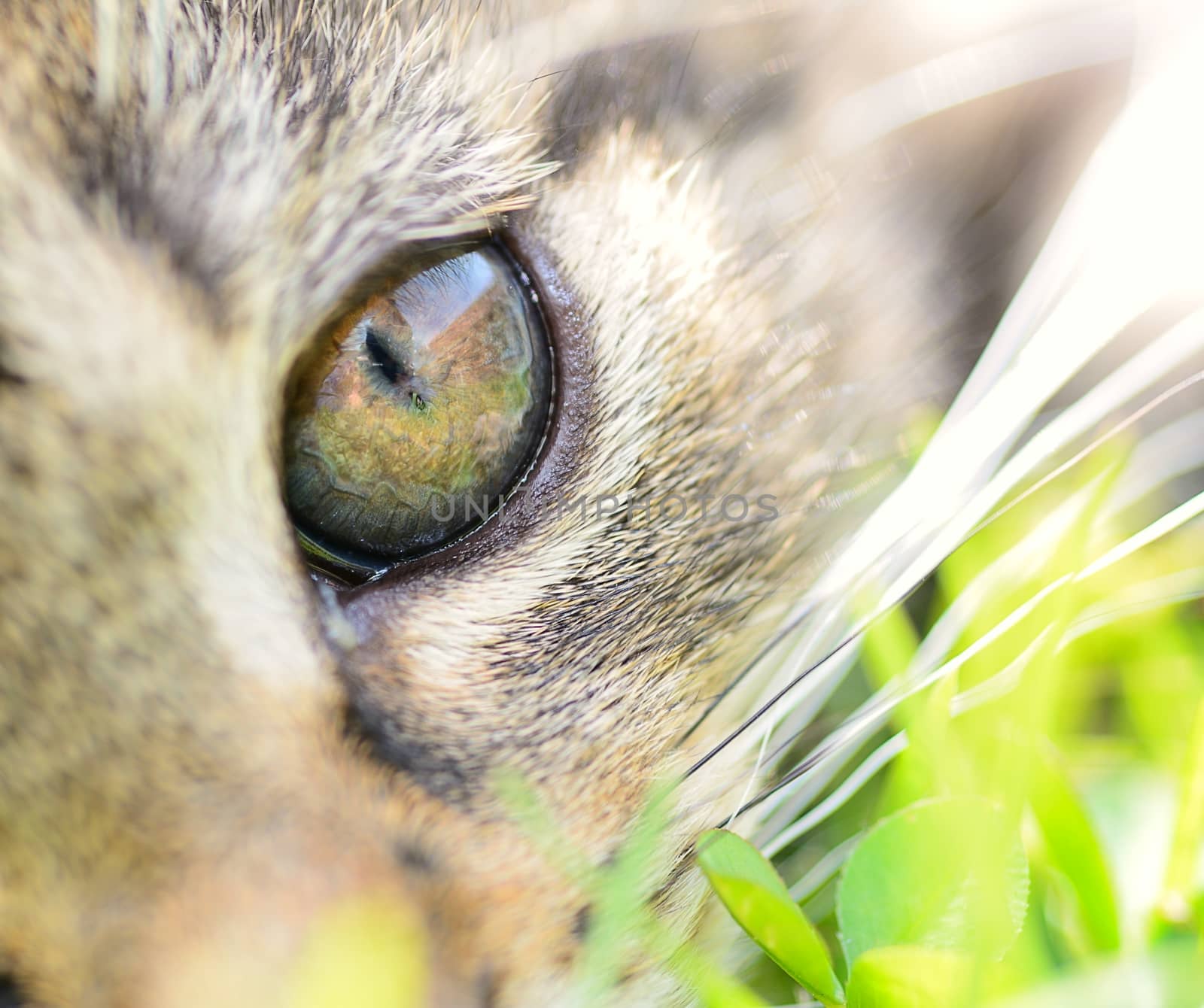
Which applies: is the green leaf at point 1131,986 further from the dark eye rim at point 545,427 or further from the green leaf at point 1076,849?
the dark eye rim at point 545,427

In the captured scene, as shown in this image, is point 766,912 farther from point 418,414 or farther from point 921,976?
point 418,414

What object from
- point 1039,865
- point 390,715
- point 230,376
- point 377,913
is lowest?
point 1039,865

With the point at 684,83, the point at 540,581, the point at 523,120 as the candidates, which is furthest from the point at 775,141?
the point at 540,581

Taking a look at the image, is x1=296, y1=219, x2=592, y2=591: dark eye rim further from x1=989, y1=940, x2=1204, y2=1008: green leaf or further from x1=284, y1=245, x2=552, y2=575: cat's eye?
x1=989, y1=940, x2=1204, y2=1008: green leaf

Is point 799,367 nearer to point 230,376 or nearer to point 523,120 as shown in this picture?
point 523,120

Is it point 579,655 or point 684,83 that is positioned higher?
point 684,83

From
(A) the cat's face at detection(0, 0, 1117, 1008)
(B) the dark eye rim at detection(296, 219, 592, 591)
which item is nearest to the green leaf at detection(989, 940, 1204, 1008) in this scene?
(A) the cat's face at detection(0, 0, 1117, 1008)
